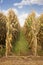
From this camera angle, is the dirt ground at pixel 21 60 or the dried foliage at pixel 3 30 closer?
the dirt ground at pixel 21 60

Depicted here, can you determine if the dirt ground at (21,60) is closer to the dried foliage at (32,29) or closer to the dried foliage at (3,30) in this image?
the dried foliage at (32,29)

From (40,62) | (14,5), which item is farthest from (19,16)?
(40,62)

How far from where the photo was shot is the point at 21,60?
195 inches

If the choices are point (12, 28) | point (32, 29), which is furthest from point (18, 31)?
point (32, 29)

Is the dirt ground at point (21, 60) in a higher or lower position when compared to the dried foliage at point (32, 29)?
lower

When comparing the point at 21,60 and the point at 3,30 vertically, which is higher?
the point at 3,30

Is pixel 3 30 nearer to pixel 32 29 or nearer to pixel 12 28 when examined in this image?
pixel 12 28

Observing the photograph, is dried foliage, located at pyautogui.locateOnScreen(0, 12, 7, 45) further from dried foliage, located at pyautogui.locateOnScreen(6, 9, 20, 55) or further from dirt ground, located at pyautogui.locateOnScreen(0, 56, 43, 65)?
dirt ground, located at pyautogui.locateOnScreen(0, 56, 43, 65)

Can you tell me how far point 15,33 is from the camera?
5035mm

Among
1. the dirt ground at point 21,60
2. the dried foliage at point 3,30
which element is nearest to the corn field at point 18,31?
the dried foliage at point 3,30

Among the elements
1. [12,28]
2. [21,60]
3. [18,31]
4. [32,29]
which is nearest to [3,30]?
[12,28]

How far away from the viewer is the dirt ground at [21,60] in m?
4.90

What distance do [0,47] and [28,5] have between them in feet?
3.70

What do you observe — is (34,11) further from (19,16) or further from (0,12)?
(0,12)
